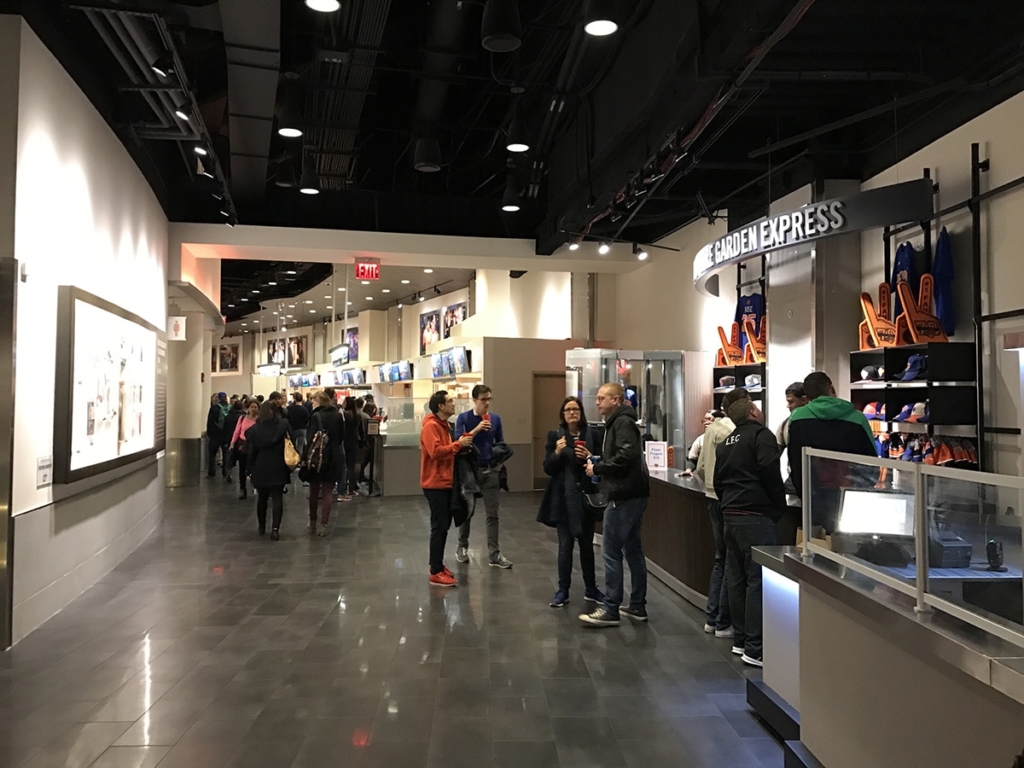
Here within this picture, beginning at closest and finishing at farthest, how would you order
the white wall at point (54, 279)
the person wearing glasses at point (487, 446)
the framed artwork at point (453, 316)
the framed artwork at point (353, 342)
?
the white wall at point (54, 279) → the person wearing glasses at point (487, 446) → the framed artwork at point (453, 316) → the framed artwork at point (353, 342)

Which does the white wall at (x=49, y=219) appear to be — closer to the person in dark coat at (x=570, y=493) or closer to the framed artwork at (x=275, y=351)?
the person in dark coat at (x=570, y=493)

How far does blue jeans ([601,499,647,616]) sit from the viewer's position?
4.95 m

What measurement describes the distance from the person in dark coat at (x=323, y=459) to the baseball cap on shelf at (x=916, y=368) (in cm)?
571

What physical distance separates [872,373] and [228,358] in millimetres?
36435

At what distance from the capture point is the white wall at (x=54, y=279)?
4766mm

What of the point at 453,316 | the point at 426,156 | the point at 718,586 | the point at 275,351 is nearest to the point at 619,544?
the point at 718,586

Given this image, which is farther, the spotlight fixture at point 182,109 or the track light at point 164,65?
the spotlight fixture at point 182,109

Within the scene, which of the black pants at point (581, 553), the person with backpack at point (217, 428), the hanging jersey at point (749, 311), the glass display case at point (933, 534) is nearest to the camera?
the glass display case at point (933, 534)

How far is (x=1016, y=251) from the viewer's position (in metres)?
4.93

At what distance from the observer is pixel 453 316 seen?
65.2 feet

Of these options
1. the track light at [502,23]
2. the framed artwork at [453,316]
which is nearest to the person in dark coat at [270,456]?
the track light at [502,23]

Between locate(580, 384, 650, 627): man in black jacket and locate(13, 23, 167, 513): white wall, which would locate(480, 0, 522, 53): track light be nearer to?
locate(580, 384, 650, 627): man in black jacket

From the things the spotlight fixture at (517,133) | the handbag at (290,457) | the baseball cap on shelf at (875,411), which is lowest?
the handbag at (290,457)

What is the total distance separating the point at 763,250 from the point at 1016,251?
1940 mm
